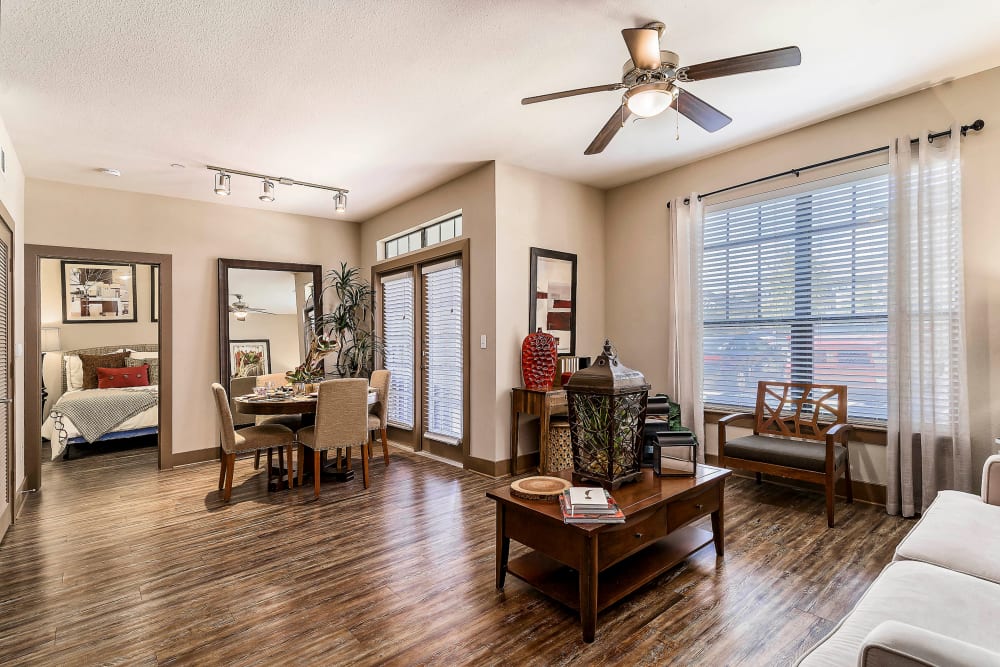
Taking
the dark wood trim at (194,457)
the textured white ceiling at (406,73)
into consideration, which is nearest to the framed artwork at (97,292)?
the textured white ceiling at (406,73)

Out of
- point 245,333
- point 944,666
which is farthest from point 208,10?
point 245,333

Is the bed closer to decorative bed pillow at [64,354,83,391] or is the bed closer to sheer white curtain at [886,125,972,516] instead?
decorative bed pillow at [64,354,83,391]

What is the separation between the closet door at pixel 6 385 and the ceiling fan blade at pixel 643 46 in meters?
4.02

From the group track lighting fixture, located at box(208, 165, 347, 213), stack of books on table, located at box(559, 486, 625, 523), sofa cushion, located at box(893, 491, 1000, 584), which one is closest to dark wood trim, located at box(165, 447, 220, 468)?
track lighting fixture, located at box(208, 165, 347, 213)

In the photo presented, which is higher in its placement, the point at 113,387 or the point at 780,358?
the point at 780,358

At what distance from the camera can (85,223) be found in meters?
4.70

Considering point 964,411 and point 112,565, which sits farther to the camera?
point 964,411

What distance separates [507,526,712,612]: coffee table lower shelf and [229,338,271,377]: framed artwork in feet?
14.1

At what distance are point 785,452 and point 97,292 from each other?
26.5 ft

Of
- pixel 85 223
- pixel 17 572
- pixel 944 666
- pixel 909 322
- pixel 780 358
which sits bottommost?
pixel 17 572

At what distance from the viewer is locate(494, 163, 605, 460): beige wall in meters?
4.38

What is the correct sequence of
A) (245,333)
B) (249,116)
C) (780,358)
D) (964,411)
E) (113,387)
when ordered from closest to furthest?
1. (964,411)
2. (249,116)
3. (780,358)
4. (245,333)
5. (113,387)

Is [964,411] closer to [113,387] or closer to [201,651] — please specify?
[201,651]

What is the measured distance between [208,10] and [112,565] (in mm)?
2969
